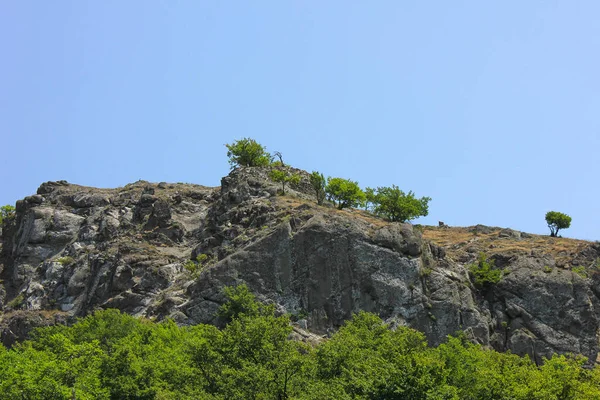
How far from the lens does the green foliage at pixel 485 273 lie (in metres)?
75.6

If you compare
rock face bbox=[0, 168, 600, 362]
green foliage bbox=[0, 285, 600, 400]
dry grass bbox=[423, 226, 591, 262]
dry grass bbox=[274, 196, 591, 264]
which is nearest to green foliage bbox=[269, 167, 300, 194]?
rock face bbox=[0, 168, 600, 362]

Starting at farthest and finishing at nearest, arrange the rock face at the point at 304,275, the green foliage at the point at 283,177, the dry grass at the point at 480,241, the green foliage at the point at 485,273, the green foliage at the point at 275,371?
the green foliage at the point at 283,177 < the dry grass at the point at 480,241 < the green foliage at the point at 485,273 < the rock face at the point at 304,275 < the green foliage at the point at 275,371

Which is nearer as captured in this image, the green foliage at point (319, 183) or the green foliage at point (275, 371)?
the green foliage at point (275, 371)

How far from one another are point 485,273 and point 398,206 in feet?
53.2

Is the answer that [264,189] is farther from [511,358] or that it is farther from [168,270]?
[511,358]

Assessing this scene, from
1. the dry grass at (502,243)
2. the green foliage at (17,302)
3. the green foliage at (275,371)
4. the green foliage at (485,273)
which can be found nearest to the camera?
the green foliage at (275,371)

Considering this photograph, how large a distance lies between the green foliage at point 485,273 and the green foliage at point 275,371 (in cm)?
1720

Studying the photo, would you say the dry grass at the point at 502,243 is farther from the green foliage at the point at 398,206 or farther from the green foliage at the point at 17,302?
the green foliage at the point at 17,302

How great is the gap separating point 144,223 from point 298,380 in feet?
140

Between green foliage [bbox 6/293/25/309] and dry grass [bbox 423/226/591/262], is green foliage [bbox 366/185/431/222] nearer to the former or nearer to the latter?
dry grass [bbox 423/226/591/262]

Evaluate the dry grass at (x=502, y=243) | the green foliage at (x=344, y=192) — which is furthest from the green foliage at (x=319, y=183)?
the dry grass at (x=502, y=243)

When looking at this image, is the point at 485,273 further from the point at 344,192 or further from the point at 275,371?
the point at 275,371

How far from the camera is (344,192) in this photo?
8950 cm

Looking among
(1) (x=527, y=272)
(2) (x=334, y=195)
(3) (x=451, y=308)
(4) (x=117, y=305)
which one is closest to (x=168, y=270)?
(4) (x=117, y=305)
